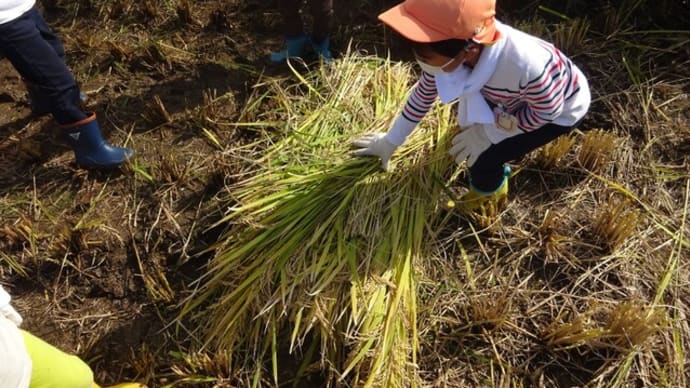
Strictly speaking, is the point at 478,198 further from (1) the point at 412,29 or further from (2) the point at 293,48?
(2) the point at 293,48

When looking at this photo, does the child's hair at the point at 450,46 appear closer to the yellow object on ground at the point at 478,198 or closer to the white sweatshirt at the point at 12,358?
the yellow object on ground at the point at 478,198

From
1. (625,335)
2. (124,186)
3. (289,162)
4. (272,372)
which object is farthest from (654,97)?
(124,186)

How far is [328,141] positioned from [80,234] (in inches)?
41.3

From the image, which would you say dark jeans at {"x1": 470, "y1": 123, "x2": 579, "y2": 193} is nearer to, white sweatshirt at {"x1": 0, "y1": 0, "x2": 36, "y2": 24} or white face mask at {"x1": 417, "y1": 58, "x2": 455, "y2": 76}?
white face mask at {"x1": 417, "y1": 58, "x2": 455, "y2": 76}

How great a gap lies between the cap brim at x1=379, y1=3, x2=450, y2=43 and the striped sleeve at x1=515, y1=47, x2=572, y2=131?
0.33 metres

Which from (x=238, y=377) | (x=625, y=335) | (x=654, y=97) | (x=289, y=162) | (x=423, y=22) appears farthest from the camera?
(x=654, y=97)

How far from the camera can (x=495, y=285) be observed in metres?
2.01

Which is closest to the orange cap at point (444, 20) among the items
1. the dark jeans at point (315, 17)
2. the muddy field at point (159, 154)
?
the muddy field at point (159, 154)

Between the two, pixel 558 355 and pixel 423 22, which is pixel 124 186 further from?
pixel 558 355

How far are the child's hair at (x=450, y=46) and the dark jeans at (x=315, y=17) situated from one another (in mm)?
1159

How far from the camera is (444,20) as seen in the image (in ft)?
4.76

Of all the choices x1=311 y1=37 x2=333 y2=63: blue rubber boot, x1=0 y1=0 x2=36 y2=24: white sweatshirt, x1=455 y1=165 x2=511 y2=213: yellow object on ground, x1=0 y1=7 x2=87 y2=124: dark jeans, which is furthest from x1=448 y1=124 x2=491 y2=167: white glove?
x1=0 y1=0 x2=36 y2=24: white sweatshirt

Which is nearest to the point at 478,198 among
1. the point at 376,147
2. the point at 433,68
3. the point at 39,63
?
the point at 376,147

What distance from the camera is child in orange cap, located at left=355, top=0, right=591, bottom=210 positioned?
4.85ft
